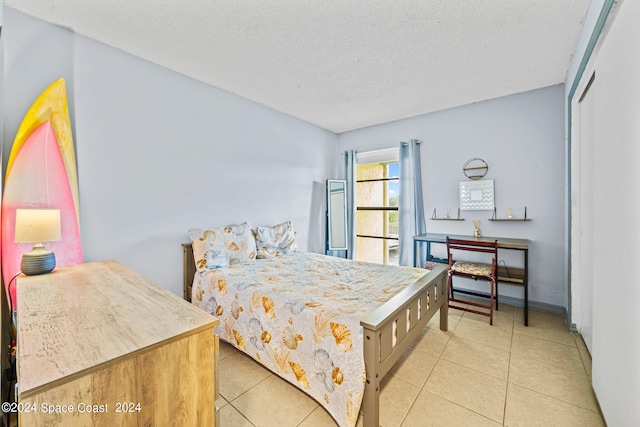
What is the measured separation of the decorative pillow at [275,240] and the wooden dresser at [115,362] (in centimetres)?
190

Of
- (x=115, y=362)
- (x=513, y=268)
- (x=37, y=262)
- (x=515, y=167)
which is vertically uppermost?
(x=515, y=167)

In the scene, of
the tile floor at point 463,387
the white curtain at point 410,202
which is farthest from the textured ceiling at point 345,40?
the tile floor at point 463,387

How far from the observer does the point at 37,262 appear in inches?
66.7

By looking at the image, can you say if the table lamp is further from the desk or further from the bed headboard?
the desk

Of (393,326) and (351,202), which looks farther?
(351,202)

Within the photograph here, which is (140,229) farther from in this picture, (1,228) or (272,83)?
(272,83)

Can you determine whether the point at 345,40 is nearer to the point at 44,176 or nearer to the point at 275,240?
the point at 275,240

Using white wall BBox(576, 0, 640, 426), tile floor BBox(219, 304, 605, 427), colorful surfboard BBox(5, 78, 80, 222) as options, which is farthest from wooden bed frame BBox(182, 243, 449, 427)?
colorful surfboard BBox(5, 78, 80, 222)

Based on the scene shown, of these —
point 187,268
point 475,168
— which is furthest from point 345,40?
point 187,268

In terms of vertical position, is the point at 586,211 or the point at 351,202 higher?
the point at 351,202

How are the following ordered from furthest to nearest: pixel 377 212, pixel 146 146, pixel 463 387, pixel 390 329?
1. pixel 377 212
2. pixel 146 146
3. pixel 463 387
4. pixel 390 329

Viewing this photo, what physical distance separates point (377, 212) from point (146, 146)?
3616mm

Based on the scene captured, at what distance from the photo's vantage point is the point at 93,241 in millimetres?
2236

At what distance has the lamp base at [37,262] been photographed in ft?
5.46
